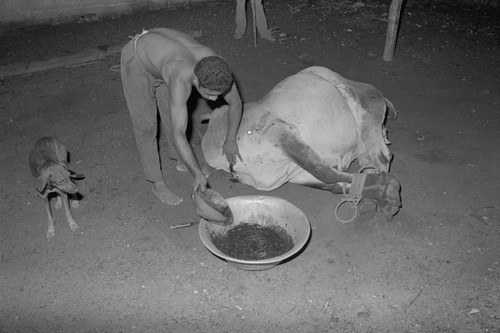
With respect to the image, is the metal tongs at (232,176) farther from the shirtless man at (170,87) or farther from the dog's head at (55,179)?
the dog's head at (55,179)

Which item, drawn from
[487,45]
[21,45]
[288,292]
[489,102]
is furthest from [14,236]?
[487,45]

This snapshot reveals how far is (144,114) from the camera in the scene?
378 centimetres

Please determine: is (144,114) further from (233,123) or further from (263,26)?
(263,26)

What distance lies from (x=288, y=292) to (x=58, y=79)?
4.81m

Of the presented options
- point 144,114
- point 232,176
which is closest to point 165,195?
point 232,176

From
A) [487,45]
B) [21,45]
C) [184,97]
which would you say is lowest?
[487,45]

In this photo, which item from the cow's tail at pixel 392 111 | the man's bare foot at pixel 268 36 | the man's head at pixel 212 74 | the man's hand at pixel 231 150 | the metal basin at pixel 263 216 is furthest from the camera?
the man's bare foot at pixel 268 36

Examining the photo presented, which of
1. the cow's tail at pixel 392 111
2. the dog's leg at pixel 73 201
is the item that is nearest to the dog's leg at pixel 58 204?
the dog's leg at pixel 73 201

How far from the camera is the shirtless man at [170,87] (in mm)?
2969

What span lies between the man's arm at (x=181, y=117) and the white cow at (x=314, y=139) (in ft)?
2.68

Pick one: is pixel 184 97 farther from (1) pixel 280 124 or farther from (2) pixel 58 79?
(2) pixel 58 79

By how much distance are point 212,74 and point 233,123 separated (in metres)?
0.90

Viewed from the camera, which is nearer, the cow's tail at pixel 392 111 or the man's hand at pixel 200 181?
the man's hand at pixel 200 181

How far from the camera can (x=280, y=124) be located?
12.6ft
